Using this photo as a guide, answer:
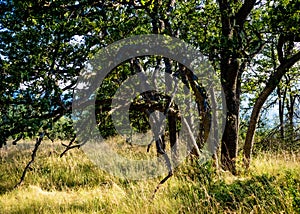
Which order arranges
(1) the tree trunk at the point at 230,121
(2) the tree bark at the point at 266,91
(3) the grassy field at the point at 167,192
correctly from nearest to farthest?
(3) the grassy field at the point at 167,192, (2) the tree bark at the point at 266,91, (1) the tree trunk at the point at 230,121

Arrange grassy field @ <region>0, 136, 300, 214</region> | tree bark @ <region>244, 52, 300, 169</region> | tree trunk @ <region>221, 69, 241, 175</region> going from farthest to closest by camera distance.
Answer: tree trunk @ <region>221, 69, 241, 175</region>
tree bark @ <region>244, 52, 300, 169</region>
grassy field @ <region>0, 136, 300, 214</region>

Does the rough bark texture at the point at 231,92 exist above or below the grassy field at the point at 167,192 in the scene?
above

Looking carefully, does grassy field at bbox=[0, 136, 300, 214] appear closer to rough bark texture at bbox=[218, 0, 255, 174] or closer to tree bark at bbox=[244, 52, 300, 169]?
tree bark at bbox=[244, 52, 300, 169]

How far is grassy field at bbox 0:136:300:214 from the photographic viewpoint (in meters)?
4.65

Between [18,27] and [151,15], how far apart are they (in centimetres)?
237

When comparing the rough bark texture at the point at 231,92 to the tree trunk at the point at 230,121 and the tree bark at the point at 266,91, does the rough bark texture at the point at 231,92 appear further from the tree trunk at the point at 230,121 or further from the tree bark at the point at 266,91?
the tree bark at the point at 266,91

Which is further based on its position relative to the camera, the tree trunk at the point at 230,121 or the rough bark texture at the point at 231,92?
the tree trunk at the point at 230,121

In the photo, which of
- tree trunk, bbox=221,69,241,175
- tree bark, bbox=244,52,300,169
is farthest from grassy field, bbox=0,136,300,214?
tree trunk, bbox=221,69,241,175

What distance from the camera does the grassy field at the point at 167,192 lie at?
4652 millimetres

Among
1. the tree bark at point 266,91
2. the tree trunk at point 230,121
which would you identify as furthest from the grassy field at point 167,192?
the tree trunk at point 230,121

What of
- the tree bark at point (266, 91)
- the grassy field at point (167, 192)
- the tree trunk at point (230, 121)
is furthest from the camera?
the tree trunk at point (230, 121)

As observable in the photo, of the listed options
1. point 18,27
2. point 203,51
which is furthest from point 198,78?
point 18,27

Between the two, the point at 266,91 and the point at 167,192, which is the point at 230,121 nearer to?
the point at 266,91

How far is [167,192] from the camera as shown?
19.2ft
